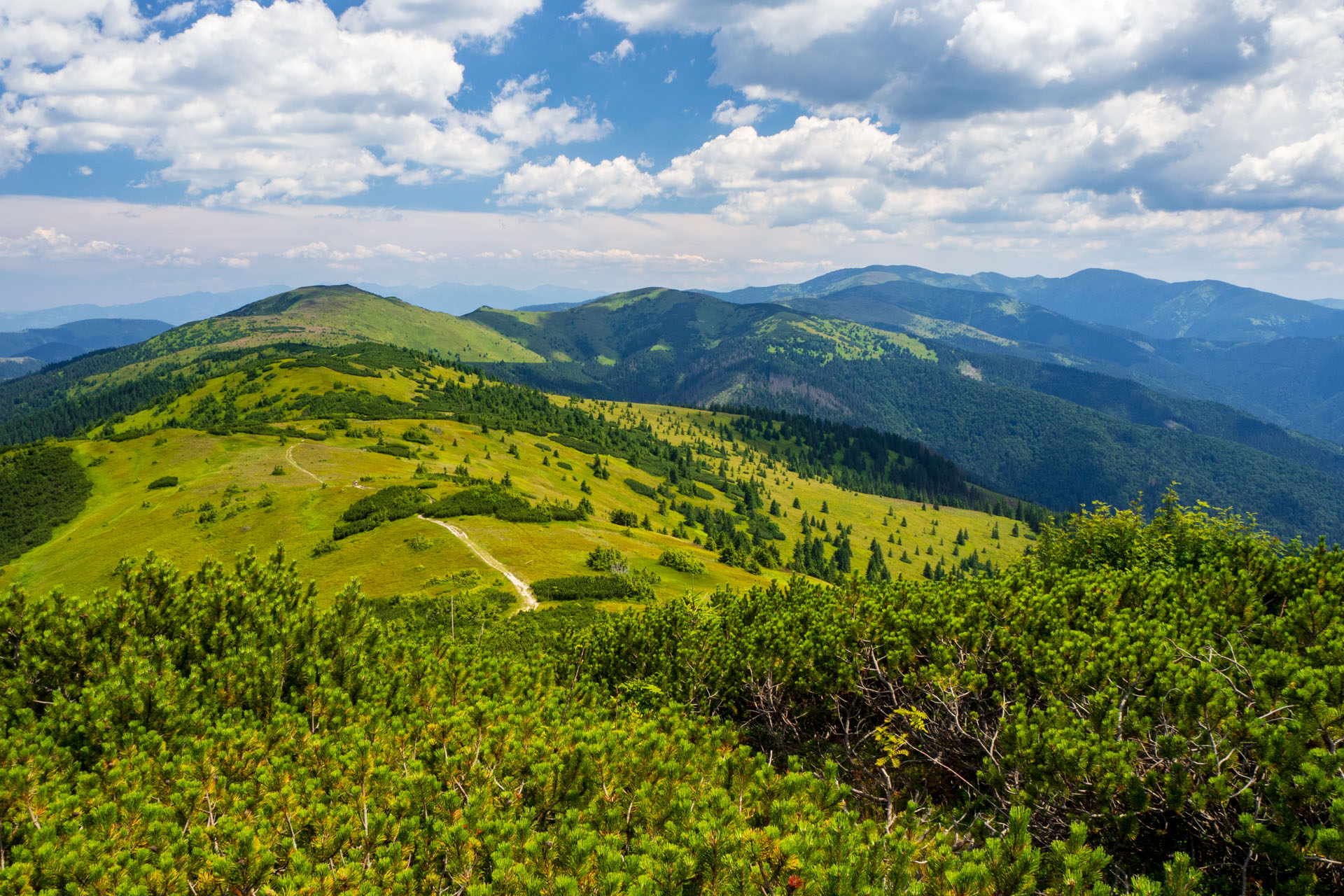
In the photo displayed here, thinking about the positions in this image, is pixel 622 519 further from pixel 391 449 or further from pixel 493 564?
pixel 391 449

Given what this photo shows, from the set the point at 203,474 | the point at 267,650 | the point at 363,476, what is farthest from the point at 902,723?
the point at 203,474

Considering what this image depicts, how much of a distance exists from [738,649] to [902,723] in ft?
16.5

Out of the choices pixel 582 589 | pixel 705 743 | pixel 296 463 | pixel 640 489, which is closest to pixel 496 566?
pixel 582 589

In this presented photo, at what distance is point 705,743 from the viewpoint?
45.7 ft

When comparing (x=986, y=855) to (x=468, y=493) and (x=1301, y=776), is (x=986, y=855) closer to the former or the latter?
(x=1301, y=776)

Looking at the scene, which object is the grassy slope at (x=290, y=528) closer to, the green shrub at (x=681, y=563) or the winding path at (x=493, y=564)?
the winding path at (x=493, y=564)

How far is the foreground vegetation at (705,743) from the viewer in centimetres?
884

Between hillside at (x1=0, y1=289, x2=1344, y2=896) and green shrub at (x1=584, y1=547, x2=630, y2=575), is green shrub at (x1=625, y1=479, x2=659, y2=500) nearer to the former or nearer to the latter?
green shrub at (x1=584, y1=547, x2=630, y2=575)

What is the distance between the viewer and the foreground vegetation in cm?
884

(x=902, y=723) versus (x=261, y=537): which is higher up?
(x=902, y=723)

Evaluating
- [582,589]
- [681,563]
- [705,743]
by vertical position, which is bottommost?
[681,563]

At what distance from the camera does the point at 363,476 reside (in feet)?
334

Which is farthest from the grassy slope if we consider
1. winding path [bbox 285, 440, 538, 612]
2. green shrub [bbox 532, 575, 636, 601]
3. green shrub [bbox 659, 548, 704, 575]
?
green shrub [bbox 532, 575, 636, 601]

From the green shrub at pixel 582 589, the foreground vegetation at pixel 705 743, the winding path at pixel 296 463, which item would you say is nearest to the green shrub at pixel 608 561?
the green shrub at pixel 582 589
